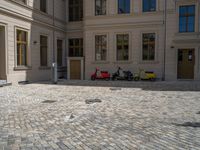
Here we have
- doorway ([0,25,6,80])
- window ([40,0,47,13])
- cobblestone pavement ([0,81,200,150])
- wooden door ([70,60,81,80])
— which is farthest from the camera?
wooden door ([70,60,81,80])

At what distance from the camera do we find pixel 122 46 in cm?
1842

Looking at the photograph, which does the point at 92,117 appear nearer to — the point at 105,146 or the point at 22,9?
the point at 105,146

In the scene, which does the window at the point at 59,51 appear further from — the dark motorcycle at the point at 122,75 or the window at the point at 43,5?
the dark motorcycle at the point at 122,75

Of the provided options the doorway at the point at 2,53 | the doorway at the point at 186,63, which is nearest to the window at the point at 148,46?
the doorway at the point at 186,63

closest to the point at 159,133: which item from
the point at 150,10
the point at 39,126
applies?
the point at 39,126

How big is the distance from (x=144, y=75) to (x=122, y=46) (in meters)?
3.27

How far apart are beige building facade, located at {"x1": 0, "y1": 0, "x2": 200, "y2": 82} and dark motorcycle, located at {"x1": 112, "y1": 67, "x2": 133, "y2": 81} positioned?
0.79 meters

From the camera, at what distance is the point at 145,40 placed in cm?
1788

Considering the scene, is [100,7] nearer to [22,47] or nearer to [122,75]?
[122,75]

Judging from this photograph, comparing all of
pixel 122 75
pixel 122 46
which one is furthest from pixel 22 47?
pixel 122 46

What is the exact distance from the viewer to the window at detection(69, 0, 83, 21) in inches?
832

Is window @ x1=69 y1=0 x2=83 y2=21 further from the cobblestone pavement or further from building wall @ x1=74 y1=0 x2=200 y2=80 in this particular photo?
the cobblestone pavement

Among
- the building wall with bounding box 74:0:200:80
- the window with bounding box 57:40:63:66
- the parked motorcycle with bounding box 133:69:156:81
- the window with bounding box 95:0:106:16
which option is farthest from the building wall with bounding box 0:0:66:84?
the parked motorcycle with bounding box 133:69:156:81

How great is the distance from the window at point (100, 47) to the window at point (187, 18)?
20.7 ft
